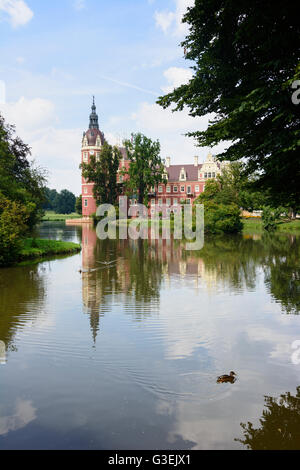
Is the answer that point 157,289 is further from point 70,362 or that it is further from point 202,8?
point 202,8

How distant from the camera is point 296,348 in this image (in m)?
9.08

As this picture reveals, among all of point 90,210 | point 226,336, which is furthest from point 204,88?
point 90,210

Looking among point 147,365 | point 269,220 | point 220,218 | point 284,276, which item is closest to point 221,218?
point 220,218

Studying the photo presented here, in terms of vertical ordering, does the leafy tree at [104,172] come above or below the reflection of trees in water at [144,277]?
above

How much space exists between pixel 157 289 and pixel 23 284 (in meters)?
6.21

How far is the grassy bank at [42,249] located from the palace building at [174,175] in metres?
54.8

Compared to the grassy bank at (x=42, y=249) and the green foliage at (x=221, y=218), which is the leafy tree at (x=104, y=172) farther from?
the grassy bank at (x=42, y=249)

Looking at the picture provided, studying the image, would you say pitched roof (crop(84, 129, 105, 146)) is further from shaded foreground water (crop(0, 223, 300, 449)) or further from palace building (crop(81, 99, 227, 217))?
shaded foreground water (crop(0, 223, 300, 449))

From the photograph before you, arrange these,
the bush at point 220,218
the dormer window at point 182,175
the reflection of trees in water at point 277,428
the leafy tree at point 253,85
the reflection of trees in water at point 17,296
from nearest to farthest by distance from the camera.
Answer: the reflection of trees in water at point 277,428 → the leafy tree at point 253,85 → the reflection of trees in water at point 17,296 → the bush at point 220,218 → the dormer window at point 182,175

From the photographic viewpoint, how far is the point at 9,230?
2059 centimetres

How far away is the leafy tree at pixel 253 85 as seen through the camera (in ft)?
27.6

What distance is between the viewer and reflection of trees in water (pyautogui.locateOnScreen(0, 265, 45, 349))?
10742 mm

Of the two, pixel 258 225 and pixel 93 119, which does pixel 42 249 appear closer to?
pixel 258 225

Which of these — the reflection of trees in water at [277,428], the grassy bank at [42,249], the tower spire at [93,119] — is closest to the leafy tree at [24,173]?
the grassy bank at [42,249]
